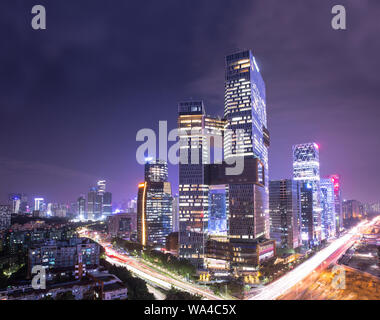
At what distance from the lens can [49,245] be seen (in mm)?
28422

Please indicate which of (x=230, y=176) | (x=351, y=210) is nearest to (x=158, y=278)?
(x=230, y=176)

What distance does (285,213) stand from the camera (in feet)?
158

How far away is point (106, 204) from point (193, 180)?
350ft

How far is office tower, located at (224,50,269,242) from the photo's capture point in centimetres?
3653

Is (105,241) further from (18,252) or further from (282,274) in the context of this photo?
(282,274)

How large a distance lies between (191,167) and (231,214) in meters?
8.05

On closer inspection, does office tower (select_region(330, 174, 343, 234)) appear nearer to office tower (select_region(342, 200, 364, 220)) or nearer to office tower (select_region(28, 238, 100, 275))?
office tower (select_region(342, 200, 364, 220))

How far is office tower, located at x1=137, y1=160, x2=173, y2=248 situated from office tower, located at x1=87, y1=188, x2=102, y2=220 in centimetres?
8057

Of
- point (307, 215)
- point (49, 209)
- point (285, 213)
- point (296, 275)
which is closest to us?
point (296, 275)

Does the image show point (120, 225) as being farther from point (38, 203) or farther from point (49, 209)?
point (49, 209)

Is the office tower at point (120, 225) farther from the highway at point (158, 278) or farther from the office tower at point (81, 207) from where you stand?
the office tower at point (81, 207)

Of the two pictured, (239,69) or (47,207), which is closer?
(239,69)

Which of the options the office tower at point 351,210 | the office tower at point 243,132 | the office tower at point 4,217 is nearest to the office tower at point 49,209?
the office tower at point 4,217

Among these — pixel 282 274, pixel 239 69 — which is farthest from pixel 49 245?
pixel 239 69
